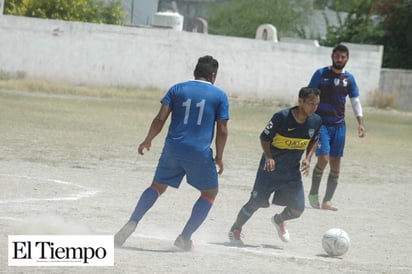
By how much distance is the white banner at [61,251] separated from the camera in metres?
7.98

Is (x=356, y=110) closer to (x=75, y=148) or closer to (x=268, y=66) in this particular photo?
(x=75, y=148)

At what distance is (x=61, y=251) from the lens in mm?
8156

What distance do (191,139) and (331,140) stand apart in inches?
182

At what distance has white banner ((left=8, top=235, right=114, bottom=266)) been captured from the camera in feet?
26.2

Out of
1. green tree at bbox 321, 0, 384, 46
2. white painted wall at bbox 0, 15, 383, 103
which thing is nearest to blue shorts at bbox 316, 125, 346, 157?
white painted wall at bbox 0, 15, 383, 103

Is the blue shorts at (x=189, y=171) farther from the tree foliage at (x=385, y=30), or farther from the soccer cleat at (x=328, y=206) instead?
the tree foliage at (x=385, y=30)

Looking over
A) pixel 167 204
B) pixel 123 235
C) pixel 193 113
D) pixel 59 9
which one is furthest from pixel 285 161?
pixel 59 9

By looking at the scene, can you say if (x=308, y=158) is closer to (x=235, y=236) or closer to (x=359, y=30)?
(x=235, y=236)

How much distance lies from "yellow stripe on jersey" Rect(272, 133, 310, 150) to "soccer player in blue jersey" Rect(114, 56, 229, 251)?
0.94m

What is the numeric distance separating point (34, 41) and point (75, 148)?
58.8ft

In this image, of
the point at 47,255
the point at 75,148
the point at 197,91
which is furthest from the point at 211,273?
the point at 75,148

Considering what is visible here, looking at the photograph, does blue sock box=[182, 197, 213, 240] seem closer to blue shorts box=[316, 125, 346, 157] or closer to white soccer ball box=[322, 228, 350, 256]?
white soccer ball box=[322, 228, 350, 256]

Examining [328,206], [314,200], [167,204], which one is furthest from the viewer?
[314,200]

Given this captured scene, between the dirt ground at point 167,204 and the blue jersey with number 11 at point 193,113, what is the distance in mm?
972
